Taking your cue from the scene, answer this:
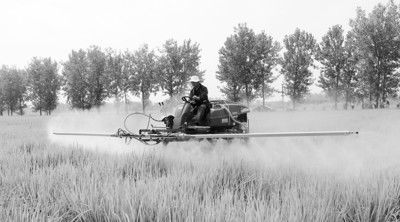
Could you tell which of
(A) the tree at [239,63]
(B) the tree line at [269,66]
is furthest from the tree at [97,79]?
(A) the tree at [239,63]

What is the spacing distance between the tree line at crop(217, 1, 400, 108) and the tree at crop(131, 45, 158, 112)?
33.2 ft

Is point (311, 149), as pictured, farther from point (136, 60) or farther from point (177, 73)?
point (136, 60)

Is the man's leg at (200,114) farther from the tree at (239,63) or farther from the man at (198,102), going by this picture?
the tree at (239,63)

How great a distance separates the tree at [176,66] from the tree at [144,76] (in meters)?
1.42

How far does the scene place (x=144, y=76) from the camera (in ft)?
211

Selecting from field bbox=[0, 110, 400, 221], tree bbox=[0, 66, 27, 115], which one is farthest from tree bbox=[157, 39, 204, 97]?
field bbox=[0, 110, 400, 221]

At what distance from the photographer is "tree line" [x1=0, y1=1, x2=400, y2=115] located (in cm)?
5634

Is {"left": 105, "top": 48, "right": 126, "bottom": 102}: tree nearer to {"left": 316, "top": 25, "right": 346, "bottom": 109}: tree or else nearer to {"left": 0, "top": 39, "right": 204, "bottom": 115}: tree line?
{"left": 0, "top": 39, "right": 204, "bottom": 115}: tree line

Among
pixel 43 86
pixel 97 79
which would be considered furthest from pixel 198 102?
pixel 43 86

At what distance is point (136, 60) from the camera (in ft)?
219

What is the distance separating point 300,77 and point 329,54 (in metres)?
5.55

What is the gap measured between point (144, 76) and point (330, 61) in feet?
92.6

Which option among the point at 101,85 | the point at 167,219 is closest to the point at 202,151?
the point at 167,219

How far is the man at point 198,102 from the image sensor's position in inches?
428
